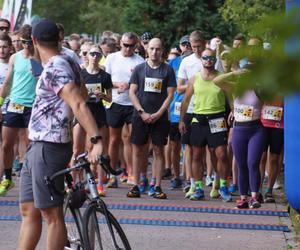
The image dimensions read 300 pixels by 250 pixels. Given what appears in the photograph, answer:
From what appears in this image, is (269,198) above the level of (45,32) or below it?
below

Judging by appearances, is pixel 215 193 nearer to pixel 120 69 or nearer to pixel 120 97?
pixel 120 97

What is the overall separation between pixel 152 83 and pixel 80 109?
5.79 meters

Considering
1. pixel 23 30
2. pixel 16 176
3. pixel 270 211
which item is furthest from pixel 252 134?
pixel 16 176

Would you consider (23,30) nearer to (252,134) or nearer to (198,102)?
(198,102)

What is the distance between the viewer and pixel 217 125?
1024 cm

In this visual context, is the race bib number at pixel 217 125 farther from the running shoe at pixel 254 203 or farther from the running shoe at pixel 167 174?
the running shoe at pixel 167 174

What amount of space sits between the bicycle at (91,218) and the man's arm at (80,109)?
7.5 inches

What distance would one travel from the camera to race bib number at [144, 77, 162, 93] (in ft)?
34.5

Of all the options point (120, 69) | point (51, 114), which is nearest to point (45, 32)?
point (51, 114)

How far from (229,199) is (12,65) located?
3.16 m

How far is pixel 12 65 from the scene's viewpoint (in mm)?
10273

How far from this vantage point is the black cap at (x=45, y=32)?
16.5 feet

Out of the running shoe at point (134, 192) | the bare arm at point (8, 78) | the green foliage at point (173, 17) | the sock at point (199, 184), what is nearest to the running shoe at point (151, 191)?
the running shoe at point (134, 192)

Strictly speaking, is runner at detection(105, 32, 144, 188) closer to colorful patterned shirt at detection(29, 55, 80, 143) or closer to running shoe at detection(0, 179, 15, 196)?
running shoe at detection(0, 179, 15, 196)
